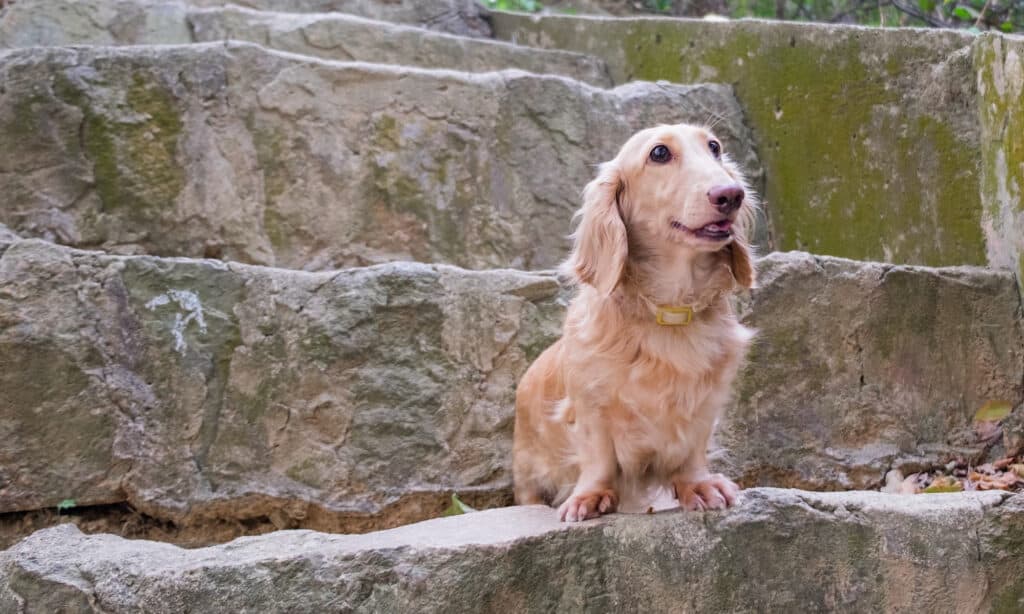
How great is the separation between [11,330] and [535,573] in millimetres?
1716

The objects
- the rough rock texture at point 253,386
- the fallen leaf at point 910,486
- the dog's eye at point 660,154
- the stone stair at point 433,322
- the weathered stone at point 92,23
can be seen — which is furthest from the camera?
the weathered stone at point 92,23

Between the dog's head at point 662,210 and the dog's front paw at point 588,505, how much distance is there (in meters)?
0.51

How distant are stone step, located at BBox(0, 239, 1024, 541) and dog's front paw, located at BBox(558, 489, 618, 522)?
84cm

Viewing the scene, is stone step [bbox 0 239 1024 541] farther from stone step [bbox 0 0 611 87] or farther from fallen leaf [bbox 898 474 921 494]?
stone step [bbox 0 0 611 87]

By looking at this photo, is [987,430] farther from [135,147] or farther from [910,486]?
[135,147]

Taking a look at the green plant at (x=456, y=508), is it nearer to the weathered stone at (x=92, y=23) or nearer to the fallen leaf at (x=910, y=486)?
the fallen leaf at (x=910, y=486)

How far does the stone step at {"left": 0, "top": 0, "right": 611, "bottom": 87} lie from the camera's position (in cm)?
529

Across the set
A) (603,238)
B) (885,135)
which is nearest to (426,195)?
(603,238)

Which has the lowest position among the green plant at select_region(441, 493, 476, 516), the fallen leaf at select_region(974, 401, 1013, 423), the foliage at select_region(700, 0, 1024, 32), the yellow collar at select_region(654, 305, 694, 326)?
the green plant at select_region(441, 493, 476, 516)

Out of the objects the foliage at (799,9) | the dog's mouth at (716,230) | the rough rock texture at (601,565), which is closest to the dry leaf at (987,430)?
the rough rock texture at (601,565)

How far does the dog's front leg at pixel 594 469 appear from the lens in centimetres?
267

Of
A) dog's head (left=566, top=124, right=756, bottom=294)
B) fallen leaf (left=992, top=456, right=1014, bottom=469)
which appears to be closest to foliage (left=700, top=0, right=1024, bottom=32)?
fallen leaf (left=992, top=456, right=1014, bottom=469)

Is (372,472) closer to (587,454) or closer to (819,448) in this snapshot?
(587,454)

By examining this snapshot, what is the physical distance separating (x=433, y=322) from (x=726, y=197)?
124cm
